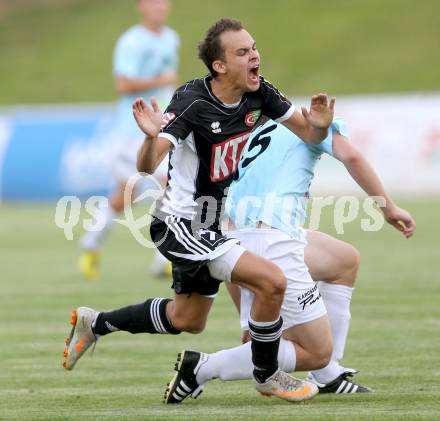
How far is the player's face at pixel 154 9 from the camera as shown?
11266mm

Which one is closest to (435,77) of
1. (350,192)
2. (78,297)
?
(350,192)

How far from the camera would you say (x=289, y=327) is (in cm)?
592

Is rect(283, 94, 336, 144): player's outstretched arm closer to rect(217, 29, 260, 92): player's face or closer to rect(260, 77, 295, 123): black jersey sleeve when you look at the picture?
rect(260, 77, 295, 123): black jersey sleeve

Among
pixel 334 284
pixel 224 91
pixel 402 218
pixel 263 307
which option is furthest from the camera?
pixel 334 284

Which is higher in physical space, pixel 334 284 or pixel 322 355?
pixel 334 284

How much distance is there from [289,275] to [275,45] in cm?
2806

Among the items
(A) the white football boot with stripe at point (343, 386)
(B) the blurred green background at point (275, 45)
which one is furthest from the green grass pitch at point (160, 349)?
(B) the blurred green background at point (275, 45)

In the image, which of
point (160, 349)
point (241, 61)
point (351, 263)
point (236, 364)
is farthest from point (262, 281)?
point (160, 349)

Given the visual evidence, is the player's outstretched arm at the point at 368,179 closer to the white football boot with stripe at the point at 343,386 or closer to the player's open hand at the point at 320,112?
the player's open hand at the point at 320,112

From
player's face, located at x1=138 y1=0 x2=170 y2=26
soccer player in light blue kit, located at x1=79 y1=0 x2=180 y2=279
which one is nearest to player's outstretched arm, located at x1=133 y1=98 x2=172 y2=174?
soccer player in light blue kit, located at x1=79 y1=0 x2=180 y2=279

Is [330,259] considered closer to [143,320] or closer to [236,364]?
[236,364]

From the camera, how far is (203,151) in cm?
580

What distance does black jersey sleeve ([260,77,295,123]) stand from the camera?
6.02m

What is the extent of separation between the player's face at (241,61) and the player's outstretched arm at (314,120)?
0.95ft
